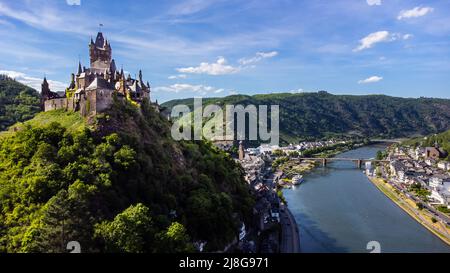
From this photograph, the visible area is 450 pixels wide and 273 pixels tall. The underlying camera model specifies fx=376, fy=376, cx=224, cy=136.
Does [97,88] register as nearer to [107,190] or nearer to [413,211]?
[107,190]

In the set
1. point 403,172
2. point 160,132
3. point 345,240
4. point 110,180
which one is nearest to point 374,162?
point 403,172

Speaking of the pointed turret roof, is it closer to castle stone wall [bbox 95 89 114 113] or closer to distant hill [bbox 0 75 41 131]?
castle stone wall [bbox 95 89 114 113]

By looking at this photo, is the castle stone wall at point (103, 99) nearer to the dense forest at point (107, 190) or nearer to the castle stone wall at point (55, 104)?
the dense forest at point (107, 190)

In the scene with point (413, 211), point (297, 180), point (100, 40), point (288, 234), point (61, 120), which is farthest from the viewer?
point (297, 180)

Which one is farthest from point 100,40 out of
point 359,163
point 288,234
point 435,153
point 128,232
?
point 435,153

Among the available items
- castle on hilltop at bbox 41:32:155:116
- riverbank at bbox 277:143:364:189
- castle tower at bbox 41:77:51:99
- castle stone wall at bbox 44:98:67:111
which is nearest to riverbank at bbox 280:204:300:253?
castle on hilltop at bbox 41:32:155:116

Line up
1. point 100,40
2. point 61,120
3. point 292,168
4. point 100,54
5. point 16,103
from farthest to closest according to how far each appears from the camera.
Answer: point 292,168
point 16,103
point 100,40
point 100,54
point 61,120
